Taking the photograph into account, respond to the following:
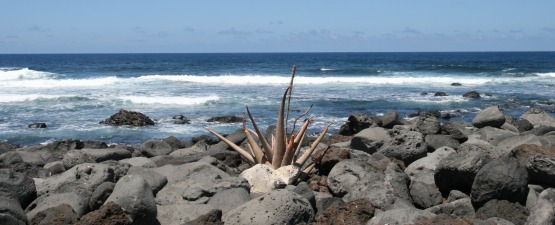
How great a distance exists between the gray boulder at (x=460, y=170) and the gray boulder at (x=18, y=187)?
407cm

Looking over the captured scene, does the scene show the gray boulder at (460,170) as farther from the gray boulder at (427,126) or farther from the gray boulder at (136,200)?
the gray boulder at (427,126)

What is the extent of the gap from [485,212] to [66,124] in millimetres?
14879

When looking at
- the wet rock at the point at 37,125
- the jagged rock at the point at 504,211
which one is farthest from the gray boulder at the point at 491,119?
the wet rock at the point at 37,125

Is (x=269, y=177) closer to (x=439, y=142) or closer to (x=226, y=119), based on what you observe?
(x=439, y=142)

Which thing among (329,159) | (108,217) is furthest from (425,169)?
(108,217)

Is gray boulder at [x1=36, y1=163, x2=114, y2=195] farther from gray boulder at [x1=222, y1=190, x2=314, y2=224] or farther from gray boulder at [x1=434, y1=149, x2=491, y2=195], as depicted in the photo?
gray boulder at [x1=434, y1=149, x2=491, y2=195]

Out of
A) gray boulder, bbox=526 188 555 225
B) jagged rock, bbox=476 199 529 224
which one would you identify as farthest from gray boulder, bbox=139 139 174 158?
gray boulder, bbox=526 188 555 225

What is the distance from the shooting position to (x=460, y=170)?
6.38 m

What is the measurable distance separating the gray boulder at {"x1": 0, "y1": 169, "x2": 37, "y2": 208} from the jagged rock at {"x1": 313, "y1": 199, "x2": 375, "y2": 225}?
2.82 metres

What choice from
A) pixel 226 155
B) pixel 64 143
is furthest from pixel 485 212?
pixel 64 143

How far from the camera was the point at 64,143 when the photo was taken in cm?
1264

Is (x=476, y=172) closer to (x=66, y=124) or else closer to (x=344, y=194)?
(x=344, y=194)

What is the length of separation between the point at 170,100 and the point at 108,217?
2042cm

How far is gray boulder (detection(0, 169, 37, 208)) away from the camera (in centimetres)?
604
